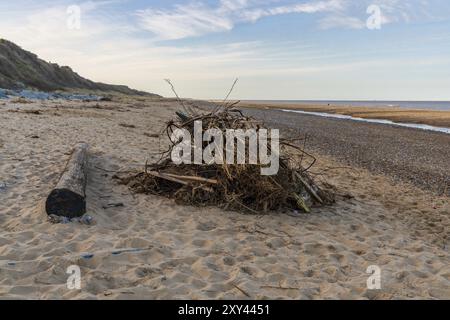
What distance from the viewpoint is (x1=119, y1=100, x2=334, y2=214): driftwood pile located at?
6.36m

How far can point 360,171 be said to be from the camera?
1083cm

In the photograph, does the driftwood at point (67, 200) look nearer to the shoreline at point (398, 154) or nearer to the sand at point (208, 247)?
the sand at point (208, 247)

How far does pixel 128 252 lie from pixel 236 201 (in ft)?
7.17

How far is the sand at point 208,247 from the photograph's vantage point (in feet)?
12.5

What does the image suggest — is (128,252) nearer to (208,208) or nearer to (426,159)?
(208,208)
